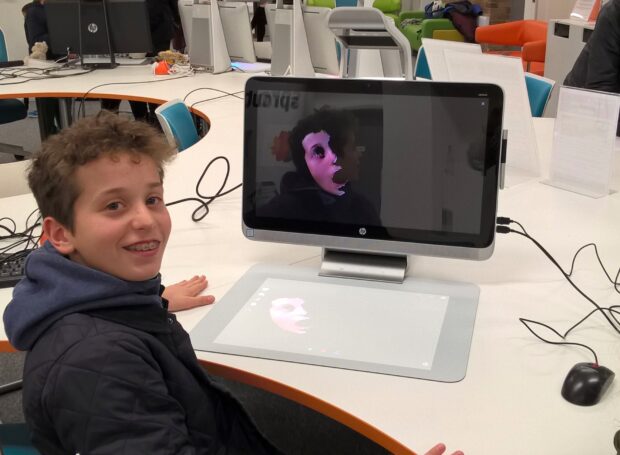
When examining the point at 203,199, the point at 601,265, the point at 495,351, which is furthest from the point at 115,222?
the point at 601,265

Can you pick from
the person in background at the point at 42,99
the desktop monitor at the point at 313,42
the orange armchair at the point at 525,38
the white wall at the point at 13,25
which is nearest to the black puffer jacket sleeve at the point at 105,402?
the desktop monitor at the point at 313,42

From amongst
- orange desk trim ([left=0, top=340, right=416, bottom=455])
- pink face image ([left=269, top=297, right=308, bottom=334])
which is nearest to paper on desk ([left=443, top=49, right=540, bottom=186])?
pink face image ([left=269, top=297, right=308, bottom=334])

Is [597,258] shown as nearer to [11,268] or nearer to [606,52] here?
[11,268]

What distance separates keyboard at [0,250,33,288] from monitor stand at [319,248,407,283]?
2.06 ft

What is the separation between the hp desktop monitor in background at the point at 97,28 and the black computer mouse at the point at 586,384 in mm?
3668

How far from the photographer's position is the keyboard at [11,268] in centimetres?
139

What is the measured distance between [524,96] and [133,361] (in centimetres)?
146

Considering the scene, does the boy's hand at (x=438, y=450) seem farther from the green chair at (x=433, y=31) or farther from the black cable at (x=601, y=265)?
the green chair at (x=433, y=31)

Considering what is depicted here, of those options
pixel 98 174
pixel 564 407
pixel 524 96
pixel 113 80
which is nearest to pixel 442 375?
pixel 564 407

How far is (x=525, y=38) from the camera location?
20.4ft

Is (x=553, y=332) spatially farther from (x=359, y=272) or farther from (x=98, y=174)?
(x=98, y=174)

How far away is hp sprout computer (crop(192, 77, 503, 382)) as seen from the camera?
1.23m

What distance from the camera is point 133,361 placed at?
90cm

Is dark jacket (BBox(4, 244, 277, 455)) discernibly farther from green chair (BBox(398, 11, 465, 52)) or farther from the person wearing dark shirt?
green chair (BBox(398, 11, 465, 52))
